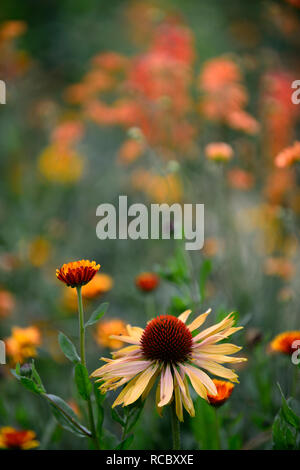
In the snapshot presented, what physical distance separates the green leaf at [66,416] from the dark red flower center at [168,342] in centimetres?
11

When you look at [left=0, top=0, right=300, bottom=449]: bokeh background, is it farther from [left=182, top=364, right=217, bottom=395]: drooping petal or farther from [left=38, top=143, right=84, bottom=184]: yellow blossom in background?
[left=182, top=364, right=217, bottom=395]: drooping petal

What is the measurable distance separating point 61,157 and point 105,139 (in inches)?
24.0

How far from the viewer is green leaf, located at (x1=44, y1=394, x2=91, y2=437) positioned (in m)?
0.46

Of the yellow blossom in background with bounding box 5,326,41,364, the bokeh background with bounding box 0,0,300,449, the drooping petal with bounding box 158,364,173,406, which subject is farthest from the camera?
the bokeh background with bounding box 0,0,300,449

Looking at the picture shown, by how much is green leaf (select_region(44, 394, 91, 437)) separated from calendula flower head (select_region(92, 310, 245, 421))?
0.17ft

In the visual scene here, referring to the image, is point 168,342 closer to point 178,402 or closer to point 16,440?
point 178,402

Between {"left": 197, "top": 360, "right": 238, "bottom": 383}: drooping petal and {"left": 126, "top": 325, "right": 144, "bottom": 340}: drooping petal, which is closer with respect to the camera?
{"left": 197, "top": 360, "right": 238, "bottom": 383}: drooping petal

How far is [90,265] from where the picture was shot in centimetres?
47

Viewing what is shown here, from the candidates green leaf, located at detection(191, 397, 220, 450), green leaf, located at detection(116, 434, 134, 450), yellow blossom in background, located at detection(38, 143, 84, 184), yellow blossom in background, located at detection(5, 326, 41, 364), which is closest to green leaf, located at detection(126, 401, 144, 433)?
green leaf, located at detection(116, 434, 134, 450)

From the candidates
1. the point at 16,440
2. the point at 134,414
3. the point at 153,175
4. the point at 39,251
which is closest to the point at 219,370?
the point at 134,414

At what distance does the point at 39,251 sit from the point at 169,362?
92 cm

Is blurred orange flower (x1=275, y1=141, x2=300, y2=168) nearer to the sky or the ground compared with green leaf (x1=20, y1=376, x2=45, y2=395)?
nearer to the sky

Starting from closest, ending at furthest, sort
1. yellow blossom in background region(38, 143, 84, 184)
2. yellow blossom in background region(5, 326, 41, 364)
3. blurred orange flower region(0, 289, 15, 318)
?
yellow blossom in background region(5, 326, 41, 364) → blurred orange flower region(0, 289, 15, 318) → yellow blossom in background region(38, 143, 84, 184)

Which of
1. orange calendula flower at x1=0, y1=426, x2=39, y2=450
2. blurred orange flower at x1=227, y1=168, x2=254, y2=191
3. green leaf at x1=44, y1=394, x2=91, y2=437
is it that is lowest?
orange calendula flower at x1=0, y1=426, x2=39, y2=450
